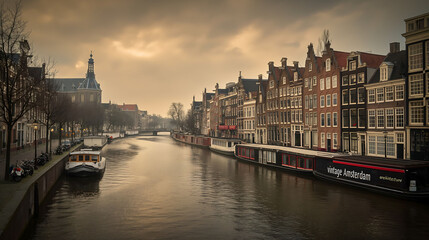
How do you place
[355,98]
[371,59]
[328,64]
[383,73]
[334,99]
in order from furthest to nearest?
[328,64] < [334,99] < [371,59] < [355,98] < [383,73]

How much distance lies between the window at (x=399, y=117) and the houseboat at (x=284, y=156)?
827 cm

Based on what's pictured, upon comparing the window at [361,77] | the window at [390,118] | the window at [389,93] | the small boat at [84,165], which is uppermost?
the window at [361,77]

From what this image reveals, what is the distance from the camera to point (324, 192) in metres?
30.0

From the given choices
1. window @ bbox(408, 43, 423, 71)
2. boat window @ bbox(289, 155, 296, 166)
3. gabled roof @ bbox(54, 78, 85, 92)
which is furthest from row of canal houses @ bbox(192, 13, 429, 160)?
gabled roof @ bbox(54, 78, 85, 92)

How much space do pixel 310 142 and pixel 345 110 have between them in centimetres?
986

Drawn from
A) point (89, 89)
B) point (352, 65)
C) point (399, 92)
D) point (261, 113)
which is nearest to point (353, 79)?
point (352, 65)

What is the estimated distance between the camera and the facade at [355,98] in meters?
Answer: 43.5

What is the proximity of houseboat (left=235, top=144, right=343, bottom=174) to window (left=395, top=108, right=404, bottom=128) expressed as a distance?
27.1 ft

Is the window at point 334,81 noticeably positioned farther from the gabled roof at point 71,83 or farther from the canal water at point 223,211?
the gabled roof at point 71,83

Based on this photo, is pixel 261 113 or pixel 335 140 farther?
pixel 261 113

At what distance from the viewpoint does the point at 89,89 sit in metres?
169

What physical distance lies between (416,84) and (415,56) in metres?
3.27

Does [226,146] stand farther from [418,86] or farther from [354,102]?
[418,86]

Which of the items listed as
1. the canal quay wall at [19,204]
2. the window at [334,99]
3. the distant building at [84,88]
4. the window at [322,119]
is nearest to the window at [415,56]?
the window at [334,99]
